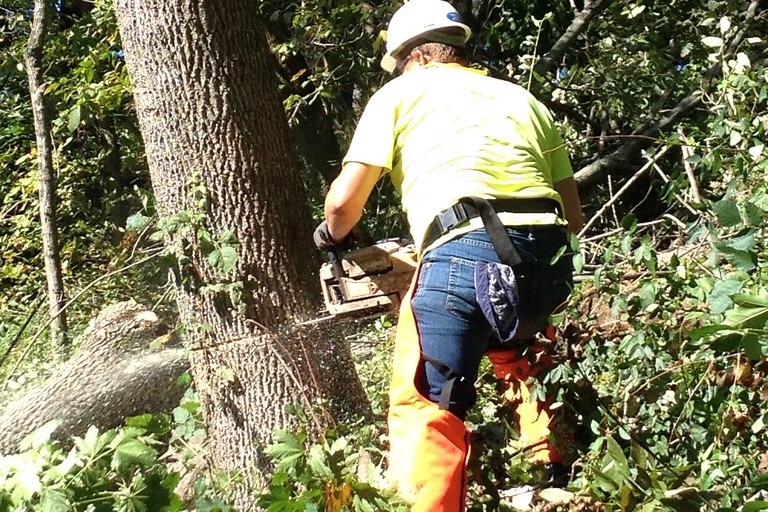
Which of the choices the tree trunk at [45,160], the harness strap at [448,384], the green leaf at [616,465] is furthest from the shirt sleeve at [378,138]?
the tree trunk at [45,160]

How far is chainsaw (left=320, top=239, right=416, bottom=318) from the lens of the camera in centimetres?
309

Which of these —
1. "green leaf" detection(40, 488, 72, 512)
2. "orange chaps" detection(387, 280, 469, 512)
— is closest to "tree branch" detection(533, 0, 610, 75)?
"orange chaps" detection(387, 280, 469, 512)

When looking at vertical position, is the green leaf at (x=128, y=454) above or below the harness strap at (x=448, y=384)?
above

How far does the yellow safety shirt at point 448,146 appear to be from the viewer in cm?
267

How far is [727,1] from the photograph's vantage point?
211 inches

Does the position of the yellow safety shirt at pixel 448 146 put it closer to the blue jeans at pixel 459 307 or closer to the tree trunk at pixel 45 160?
the blue jeans at pixel 459 307

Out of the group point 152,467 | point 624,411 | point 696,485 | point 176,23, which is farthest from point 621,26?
point 152,467

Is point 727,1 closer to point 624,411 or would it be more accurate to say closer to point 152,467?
point 624,411

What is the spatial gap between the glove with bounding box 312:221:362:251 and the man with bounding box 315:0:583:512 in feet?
0.25

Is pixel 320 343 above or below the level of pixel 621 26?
below

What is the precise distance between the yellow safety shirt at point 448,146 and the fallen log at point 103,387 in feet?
7.99

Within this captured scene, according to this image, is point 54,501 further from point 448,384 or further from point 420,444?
point 448,384

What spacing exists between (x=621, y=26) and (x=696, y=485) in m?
5.33

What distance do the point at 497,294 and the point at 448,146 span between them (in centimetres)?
49
